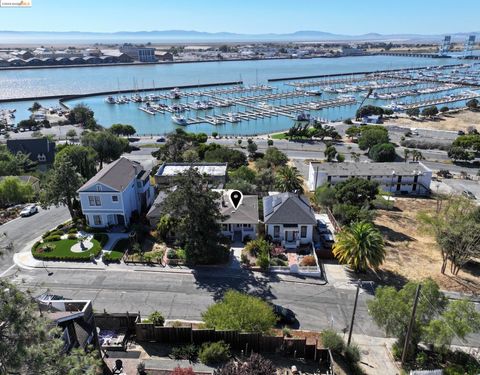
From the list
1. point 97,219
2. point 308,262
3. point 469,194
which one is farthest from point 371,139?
point 97,219

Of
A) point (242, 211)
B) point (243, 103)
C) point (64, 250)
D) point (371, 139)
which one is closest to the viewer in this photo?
point (64, 250)

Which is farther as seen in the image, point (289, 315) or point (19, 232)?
point (19, 232)

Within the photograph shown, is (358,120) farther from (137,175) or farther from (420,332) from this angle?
(420,332)

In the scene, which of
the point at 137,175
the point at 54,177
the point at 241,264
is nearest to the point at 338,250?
the point at 241,264

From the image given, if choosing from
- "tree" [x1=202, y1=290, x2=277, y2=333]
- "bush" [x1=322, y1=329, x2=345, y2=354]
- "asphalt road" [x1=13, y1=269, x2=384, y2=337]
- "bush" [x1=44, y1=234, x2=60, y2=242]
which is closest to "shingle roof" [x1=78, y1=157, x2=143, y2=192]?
"bush" [x1=44, y1=234, x2=60, y2=242]

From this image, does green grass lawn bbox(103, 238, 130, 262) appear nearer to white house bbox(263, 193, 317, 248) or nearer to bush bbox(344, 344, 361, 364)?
white house bbox(263, 193, 317, 248)

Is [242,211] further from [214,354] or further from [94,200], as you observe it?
[214,354]
